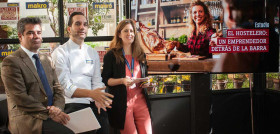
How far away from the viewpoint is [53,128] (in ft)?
7.70

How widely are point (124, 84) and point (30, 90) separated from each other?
0.93 m

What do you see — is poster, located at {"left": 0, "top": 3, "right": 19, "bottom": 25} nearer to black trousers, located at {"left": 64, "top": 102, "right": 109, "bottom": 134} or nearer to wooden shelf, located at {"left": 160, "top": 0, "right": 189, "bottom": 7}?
black trousers, located at {"left": 64, "top": 102, "right": 109, "bottom": 134}

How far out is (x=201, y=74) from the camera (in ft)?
11.6

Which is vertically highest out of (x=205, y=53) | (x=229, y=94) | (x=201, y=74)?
(x=205, y=53)

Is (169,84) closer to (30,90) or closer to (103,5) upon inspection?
(103,5)

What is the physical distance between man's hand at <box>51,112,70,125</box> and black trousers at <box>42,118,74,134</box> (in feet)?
0.17

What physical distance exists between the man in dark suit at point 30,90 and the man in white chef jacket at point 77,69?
0.18 m

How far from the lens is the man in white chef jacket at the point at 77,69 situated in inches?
107

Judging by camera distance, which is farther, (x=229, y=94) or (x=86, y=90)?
(x=229, y=94)

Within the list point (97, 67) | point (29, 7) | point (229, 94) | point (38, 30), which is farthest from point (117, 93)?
point (229, 94)

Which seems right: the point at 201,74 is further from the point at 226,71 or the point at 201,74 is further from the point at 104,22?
the point at 104,22

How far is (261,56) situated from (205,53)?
2.10 feet

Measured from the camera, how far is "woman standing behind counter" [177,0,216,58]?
11.0 feet

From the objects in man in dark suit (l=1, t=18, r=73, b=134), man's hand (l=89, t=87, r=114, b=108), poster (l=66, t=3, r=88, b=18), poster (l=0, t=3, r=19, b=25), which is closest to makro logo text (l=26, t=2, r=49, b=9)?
poster (l=0, t=3, r=19, b=25)
